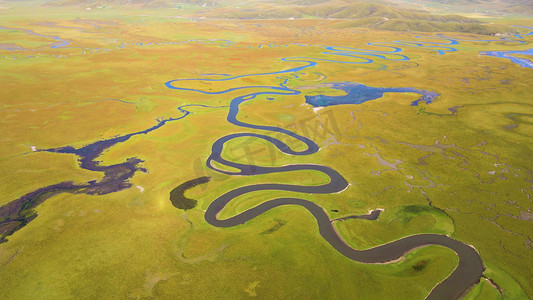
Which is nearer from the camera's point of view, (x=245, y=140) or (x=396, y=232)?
(x=396, y=232)

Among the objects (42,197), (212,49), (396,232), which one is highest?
(212,49)

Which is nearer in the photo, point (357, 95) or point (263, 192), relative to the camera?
point (263, 192)

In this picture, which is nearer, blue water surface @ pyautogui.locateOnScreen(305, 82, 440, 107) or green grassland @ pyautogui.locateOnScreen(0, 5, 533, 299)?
green grassland @ pyautogui.locateOnScreen(0, 5, 533, 299)

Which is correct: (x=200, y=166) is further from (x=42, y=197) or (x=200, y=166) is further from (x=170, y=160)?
(x=42, y=197)

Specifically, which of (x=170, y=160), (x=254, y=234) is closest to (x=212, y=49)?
(x=170, y=160)

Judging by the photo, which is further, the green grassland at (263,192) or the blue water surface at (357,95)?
the blue water surface at (357,95)

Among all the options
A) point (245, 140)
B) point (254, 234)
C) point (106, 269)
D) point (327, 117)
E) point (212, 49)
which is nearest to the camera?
point (106, 269)

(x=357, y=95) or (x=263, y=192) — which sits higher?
(x=357, y=95)

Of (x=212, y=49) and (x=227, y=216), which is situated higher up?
(x=212, y=49)
